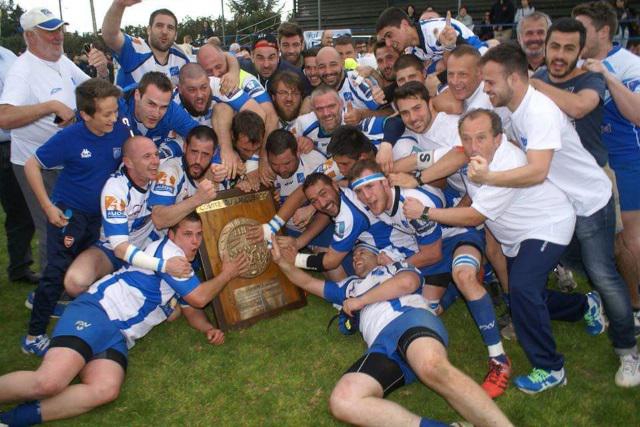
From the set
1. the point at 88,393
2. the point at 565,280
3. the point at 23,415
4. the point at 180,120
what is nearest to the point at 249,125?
the point at 180,120

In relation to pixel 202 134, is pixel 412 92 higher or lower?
higher

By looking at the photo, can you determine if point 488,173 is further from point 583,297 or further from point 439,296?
point 583,297

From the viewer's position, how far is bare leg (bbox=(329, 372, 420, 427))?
3816 millimetres

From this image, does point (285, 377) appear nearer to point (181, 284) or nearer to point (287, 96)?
point (181, 284)

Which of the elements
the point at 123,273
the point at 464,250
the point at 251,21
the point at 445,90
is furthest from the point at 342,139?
the point at 251,21

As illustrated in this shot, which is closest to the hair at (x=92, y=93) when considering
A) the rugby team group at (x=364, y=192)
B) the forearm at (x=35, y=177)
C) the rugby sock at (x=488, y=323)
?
the rugby team group at (x=364, y=192)

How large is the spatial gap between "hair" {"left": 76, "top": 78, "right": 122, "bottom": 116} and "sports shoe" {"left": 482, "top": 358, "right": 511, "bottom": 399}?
166 inches

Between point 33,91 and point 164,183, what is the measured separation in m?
1.87

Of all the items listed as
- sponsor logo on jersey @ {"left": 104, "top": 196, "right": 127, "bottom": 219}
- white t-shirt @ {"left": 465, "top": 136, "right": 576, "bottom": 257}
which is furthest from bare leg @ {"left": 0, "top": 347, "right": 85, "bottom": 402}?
white t-shirt @ {"left": 465, "top": 136, "right": 576, "bottom": 257}

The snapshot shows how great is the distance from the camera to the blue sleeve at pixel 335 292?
5.43m

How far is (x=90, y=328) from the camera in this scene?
4.54 metres

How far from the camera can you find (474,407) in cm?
371

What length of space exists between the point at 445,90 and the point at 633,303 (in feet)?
9.22

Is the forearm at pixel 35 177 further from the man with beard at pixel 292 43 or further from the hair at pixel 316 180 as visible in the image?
the man with beard at pixel 292 43
